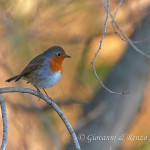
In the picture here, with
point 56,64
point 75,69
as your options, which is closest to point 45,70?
point 56,64

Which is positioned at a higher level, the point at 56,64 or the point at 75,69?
the point at 56,64

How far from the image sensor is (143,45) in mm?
6320

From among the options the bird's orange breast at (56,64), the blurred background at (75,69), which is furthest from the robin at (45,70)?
the blurred background at (75,69)

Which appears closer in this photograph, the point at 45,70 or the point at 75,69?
the point at 45,70

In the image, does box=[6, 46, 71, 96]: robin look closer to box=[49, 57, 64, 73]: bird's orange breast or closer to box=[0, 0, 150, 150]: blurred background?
box=[49, 57, 64, 73]: bird's orange breast

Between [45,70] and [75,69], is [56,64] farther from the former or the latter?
[75,69]

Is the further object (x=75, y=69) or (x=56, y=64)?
(x=75, y=69)

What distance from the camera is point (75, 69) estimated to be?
275 inches

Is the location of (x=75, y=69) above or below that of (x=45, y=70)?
below

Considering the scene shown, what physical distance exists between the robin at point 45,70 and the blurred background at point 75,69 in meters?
1.28

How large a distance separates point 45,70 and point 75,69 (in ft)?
8.41

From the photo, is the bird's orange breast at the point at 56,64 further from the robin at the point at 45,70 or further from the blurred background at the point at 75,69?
the blurred background at the point at 75,69

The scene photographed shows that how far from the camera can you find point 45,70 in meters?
4.44

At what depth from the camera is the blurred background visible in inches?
231
